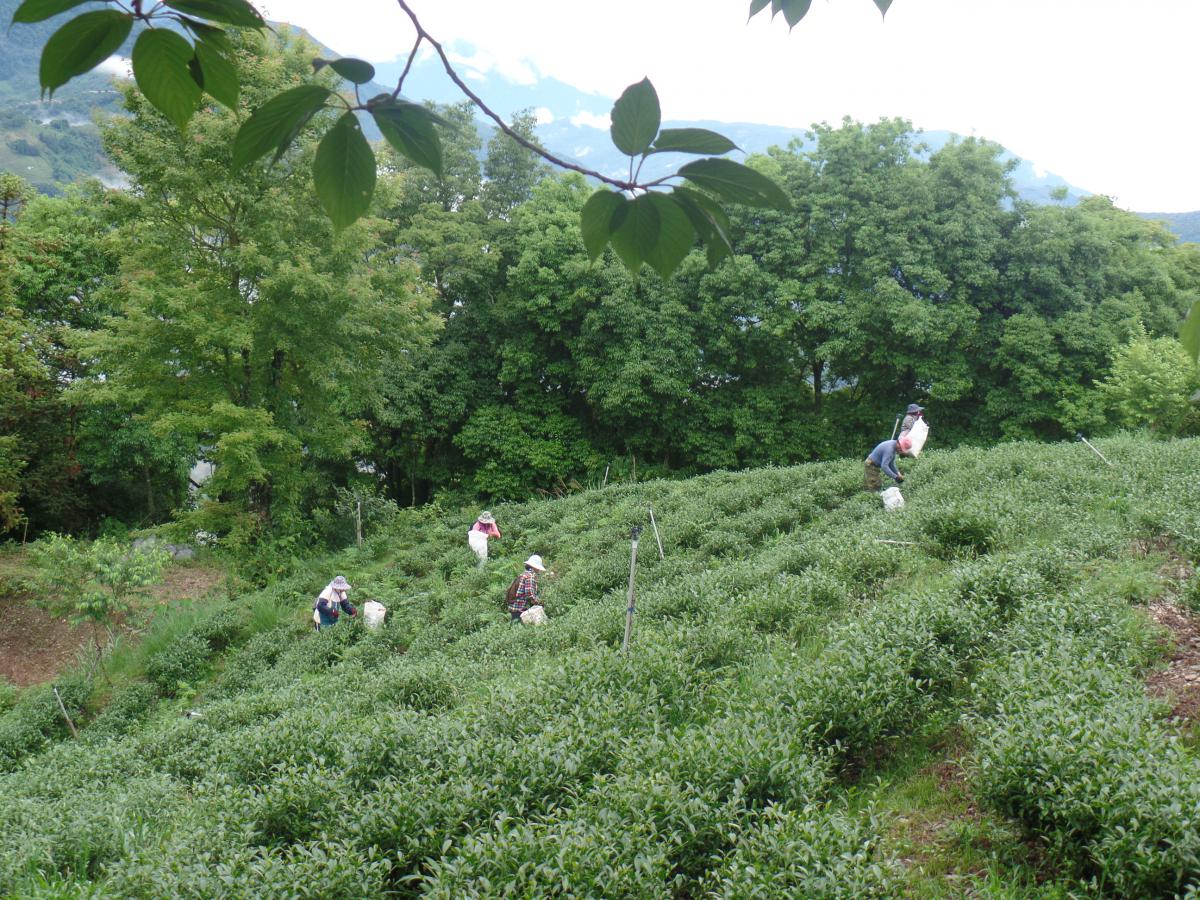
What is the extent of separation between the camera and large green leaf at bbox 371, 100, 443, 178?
805 mm

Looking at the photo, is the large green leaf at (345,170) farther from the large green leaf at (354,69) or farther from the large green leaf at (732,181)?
the large green leaf at (732,181)

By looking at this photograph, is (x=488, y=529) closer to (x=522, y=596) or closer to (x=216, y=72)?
(x=522, y=596)

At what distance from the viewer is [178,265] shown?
44.1ft

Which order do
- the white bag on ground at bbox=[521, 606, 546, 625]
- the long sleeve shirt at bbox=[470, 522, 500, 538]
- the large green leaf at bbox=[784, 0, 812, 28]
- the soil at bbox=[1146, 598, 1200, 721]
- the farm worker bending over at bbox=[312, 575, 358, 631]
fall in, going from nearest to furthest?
the large green leaf at bbox=[784, 0, 812, 28] < the soil at bbox=[1146, 598, 1200, 721] < the white bag on ground at bbox=[521, 606, 546, 625] < the farm worker bending over at bbox=[312, 575, 358, 631] < the long sleeve shirt at bbox=[470, 522, 500, 538]

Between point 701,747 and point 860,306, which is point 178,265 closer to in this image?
point 701,747

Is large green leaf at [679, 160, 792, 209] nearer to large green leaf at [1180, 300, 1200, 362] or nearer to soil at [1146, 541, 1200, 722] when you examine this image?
large green leaf at [1180, 300, 1200, 362]

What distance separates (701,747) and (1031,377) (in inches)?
710

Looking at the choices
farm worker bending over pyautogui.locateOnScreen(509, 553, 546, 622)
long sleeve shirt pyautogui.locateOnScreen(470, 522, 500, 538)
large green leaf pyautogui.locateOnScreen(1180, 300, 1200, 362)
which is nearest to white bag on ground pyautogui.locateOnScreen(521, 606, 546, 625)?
farm worker bending over pyautogui.locateOnScreen(509, 553, 546, 622)

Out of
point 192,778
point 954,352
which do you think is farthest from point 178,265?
point 954,352

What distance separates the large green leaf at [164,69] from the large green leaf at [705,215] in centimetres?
55

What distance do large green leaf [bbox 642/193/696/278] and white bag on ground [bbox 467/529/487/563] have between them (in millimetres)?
12008

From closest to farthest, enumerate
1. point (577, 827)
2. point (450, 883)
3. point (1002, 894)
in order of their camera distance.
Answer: point (1002, 894), point (450, 883), point (577, 827)

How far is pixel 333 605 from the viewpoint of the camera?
10.4m

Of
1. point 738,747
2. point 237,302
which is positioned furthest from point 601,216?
point 237,302
